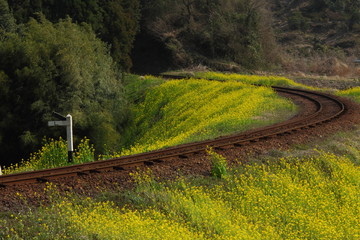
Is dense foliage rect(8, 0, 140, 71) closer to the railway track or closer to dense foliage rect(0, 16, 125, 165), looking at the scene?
dense foliage rect(0, 16, 125, 165)

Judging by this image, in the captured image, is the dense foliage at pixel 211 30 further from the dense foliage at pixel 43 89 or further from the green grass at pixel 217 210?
the green grass at pixel 217 210

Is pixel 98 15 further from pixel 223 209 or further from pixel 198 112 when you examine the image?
pixel 223 209

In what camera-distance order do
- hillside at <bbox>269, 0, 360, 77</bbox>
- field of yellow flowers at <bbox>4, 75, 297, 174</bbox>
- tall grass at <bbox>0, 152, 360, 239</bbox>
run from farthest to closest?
hillside at <bbox>269, 0, 360, 77</bbox> → field of yellow flowers at <bbox>4, 75, 297, 174</bbox> → tall grass at <bbox>0, 152, 360, 239</bbox>

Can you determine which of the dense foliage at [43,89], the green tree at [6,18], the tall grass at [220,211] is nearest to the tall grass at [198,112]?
the dense foliage at [43,89]

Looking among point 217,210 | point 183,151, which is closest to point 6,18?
point 183,151

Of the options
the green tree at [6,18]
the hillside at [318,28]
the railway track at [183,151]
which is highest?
the green tree at [6,18]

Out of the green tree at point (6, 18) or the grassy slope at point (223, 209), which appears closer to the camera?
the grassy slope at point (223, 209)

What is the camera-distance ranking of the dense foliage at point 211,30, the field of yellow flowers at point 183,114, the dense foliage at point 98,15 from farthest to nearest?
1. the dense foliage at point 211,30
2. the dense foliage at point 98,15
3. the field of yellow flowers at point 183,114

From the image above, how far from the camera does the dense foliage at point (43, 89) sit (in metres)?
27.3

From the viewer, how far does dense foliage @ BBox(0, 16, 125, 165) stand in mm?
27266

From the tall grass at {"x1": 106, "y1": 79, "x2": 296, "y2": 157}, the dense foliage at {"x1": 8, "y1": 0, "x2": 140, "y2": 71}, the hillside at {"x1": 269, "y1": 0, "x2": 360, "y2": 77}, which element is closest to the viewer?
the tall grass at {"x1": 106, "y1": 79, "x2": 296, "y2": 157}

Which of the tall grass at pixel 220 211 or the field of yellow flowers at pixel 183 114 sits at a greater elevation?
the tall grass at pixel 220 211

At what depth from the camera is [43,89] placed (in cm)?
2794

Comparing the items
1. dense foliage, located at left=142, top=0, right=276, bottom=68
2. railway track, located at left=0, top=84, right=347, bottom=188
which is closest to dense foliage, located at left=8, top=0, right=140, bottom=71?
dense foliage, located at left=142, top=0, right=276, bottom=68
